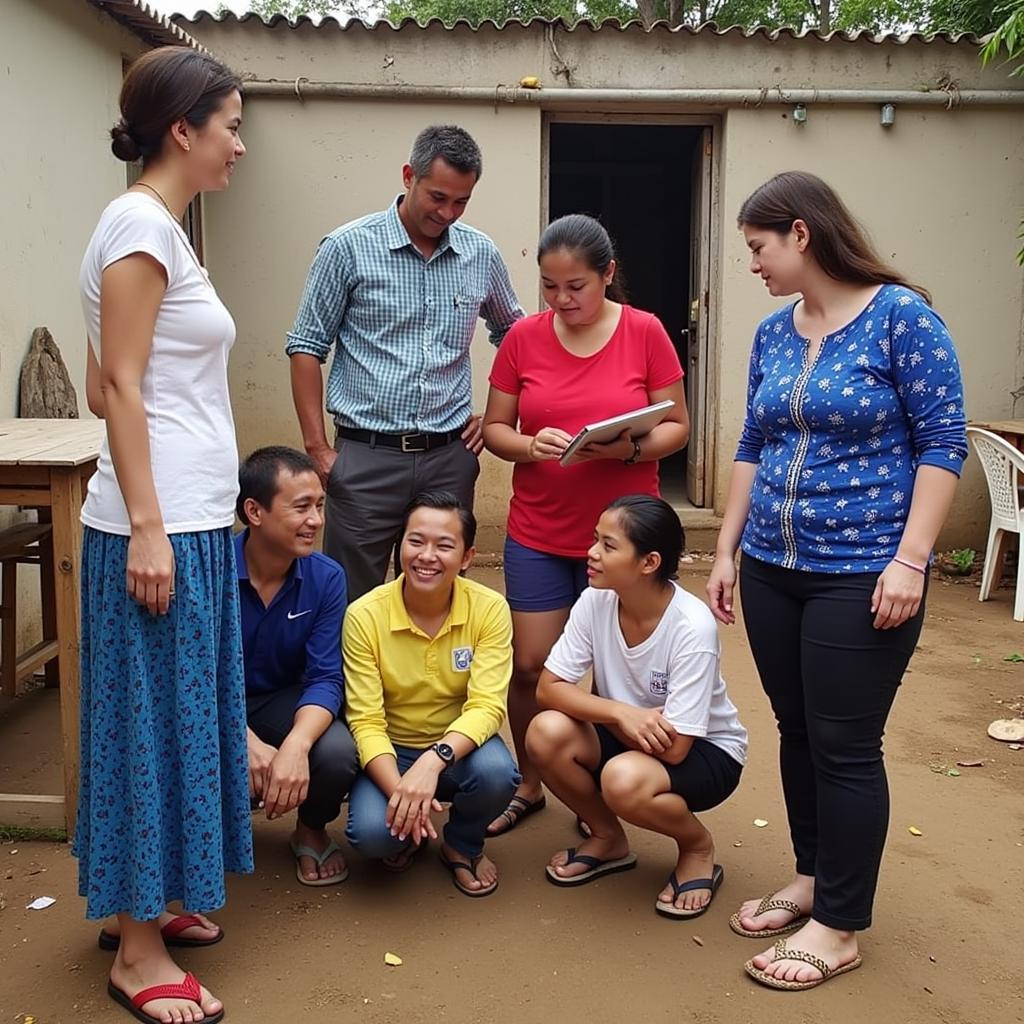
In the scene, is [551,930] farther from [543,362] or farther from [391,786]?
[543,362]

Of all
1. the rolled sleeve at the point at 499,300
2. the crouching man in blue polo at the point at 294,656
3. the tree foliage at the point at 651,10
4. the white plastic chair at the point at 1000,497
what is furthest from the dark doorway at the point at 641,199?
the crouching man in blue polo at the point at 294,656

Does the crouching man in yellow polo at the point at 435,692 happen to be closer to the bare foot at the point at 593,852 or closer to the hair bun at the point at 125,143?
the bare foot at the point at 593,852

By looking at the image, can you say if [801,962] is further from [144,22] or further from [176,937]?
[144,22]

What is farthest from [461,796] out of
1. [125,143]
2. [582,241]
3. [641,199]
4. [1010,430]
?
[641,199]

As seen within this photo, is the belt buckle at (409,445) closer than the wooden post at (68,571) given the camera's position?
No

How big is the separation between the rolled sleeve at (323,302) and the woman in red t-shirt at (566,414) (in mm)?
506

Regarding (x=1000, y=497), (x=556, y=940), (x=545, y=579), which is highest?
(x=1000, y=497)

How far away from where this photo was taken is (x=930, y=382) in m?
2.11

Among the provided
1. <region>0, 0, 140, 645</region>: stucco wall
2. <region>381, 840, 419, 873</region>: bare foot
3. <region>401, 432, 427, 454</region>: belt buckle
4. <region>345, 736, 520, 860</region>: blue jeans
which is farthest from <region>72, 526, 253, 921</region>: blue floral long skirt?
<region>0, 0, 140, 645</region>: stucco wall

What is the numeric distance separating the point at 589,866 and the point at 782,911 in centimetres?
52

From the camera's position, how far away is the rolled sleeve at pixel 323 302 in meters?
3.07

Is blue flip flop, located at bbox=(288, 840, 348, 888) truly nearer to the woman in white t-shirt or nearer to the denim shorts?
the woman in white t-shirt

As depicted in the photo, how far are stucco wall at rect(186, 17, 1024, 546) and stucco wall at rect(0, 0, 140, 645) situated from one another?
4.39ft

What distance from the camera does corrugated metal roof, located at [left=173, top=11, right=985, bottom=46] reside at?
6254mm
